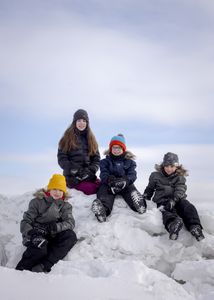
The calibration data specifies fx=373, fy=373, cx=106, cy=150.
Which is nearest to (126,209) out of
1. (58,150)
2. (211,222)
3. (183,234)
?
(183,234)

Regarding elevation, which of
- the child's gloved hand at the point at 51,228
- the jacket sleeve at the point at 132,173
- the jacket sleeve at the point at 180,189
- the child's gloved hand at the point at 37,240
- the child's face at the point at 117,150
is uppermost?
the child's face at the point at 117,150

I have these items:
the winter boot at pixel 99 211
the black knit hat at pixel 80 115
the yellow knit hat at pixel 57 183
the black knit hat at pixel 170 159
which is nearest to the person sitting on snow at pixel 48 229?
the yellow knit hat at pixel 57 183

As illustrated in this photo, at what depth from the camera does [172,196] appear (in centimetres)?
766

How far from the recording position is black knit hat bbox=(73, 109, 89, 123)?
28.8 feet

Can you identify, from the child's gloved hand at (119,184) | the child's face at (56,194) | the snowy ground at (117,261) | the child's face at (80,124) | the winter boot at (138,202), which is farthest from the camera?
the child's face at (80,124)

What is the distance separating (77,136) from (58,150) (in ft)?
1.81

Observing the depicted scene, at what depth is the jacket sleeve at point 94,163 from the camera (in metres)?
8.53

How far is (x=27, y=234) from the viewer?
654cm

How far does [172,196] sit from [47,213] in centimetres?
258

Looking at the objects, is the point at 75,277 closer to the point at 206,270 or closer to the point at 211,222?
the point at 206,270

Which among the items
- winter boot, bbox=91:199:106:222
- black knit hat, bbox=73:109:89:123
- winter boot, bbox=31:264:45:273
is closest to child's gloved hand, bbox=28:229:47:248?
winter boot, bbox=31:264:45:273

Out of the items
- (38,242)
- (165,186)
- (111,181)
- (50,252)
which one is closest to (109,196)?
(111,181)

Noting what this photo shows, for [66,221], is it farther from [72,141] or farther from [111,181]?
[72,141]

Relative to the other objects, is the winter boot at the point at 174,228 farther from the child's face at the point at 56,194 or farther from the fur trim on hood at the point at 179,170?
the child's face at the point at 56,194
